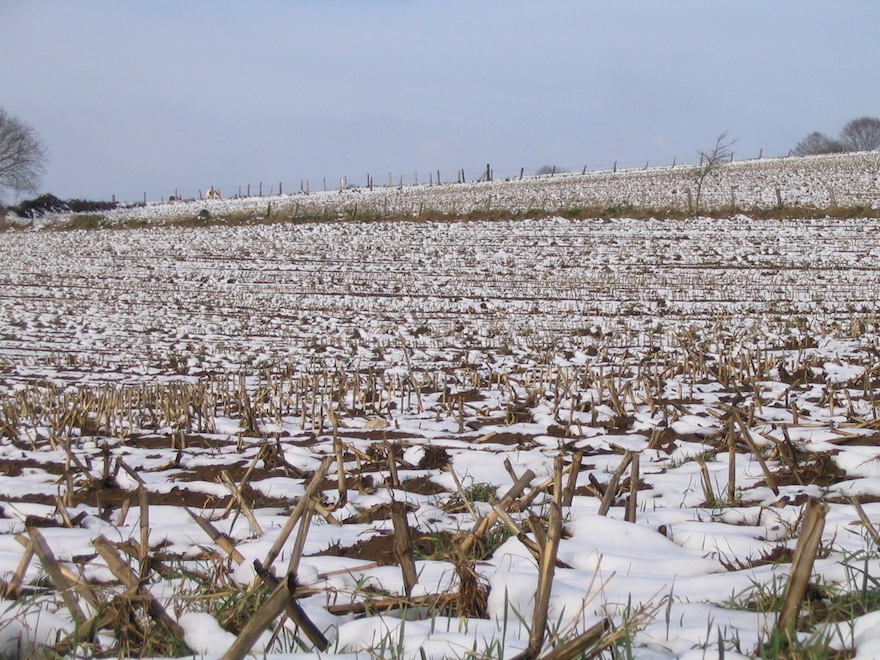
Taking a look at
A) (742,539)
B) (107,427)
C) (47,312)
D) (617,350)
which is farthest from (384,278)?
(742,539)

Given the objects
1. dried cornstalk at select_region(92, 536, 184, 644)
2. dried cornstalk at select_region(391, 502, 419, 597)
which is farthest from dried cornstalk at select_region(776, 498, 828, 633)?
dried cornstalk at select_region(92, 536, 184, 644)

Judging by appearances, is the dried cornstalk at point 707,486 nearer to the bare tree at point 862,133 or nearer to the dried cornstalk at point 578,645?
the dried cornstalk at point 578,645

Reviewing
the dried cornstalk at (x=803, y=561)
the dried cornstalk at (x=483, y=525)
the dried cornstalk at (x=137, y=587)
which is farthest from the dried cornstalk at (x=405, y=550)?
the dried cornstalk at (x=803, y=561)

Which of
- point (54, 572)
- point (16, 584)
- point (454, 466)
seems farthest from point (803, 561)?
point (454, 466)

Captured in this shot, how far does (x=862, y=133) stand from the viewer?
103000mm

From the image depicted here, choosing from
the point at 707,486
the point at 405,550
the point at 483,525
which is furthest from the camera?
the point at 707,486

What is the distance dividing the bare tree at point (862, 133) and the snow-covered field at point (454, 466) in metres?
97.5

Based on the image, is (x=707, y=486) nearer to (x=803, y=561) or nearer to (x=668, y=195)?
(x=803, y=561)

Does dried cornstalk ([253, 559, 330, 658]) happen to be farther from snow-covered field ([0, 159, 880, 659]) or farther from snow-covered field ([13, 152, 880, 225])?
snow-covered field ([13, 152, 880, 225])

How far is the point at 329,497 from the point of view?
4379 mm

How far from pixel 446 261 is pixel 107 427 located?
710 inches

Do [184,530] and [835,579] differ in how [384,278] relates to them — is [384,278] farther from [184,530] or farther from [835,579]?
[835,579]

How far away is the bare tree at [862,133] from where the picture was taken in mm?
100375

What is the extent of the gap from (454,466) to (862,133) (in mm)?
116926
